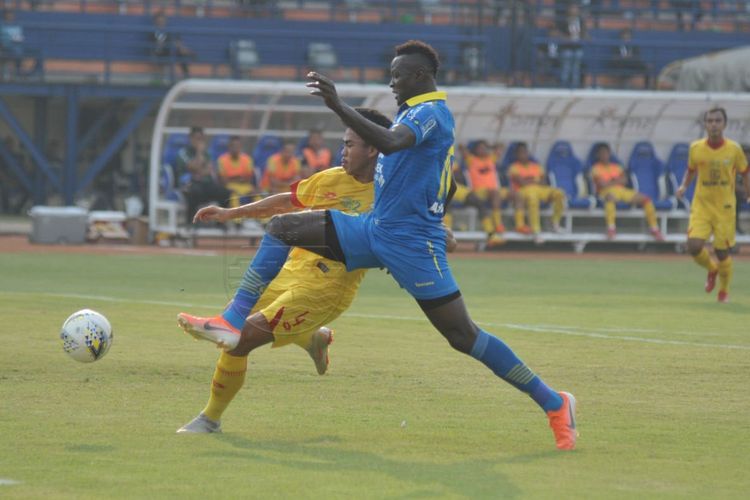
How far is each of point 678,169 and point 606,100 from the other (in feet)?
7.18

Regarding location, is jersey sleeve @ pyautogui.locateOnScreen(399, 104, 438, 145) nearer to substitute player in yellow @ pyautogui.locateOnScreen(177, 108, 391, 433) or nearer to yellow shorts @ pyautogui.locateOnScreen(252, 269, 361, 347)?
substitute player in yellow @ pyautogui.locateOnScreen(177, 108, 391, 433)

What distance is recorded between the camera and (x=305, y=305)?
25.1 ft

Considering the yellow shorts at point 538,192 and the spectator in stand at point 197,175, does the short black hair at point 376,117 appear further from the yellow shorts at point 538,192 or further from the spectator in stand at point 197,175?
the yellow shorts at point 538,192

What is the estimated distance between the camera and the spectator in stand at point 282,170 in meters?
25.0

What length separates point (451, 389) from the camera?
A: 9352 millimetres

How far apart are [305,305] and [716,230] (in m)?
10.5

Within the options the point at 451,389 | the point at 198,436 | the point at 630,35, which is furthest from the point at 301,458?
the point at 630,35

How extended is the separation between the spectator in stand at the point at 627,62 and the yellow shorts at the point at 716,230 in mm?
17193

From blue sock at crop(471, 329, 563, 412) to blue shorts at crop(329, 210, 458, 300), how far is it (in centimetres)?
35

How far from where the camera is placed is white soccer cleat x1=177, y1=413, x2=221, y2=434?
746cm

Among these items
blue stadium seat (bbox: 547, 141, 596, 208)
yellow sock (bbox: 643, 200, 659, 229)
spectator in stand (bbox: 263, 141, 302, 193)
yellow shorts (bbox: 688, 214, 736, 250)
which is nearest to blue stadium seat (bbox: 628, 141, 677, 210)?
yellow sock (bbox: 643, 200, 659, 229)

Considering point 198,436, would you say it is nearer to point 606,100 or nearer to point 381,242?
point 381,242

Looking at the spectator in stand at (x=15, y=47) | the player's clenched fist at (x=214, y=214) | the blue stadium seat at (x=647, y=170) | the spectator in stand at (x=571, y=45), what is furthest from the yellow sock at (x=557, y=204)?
the player's clenched fist at (x=214, y=214)

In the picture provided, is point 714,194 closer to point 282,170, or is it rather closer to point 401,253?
point 282,170
